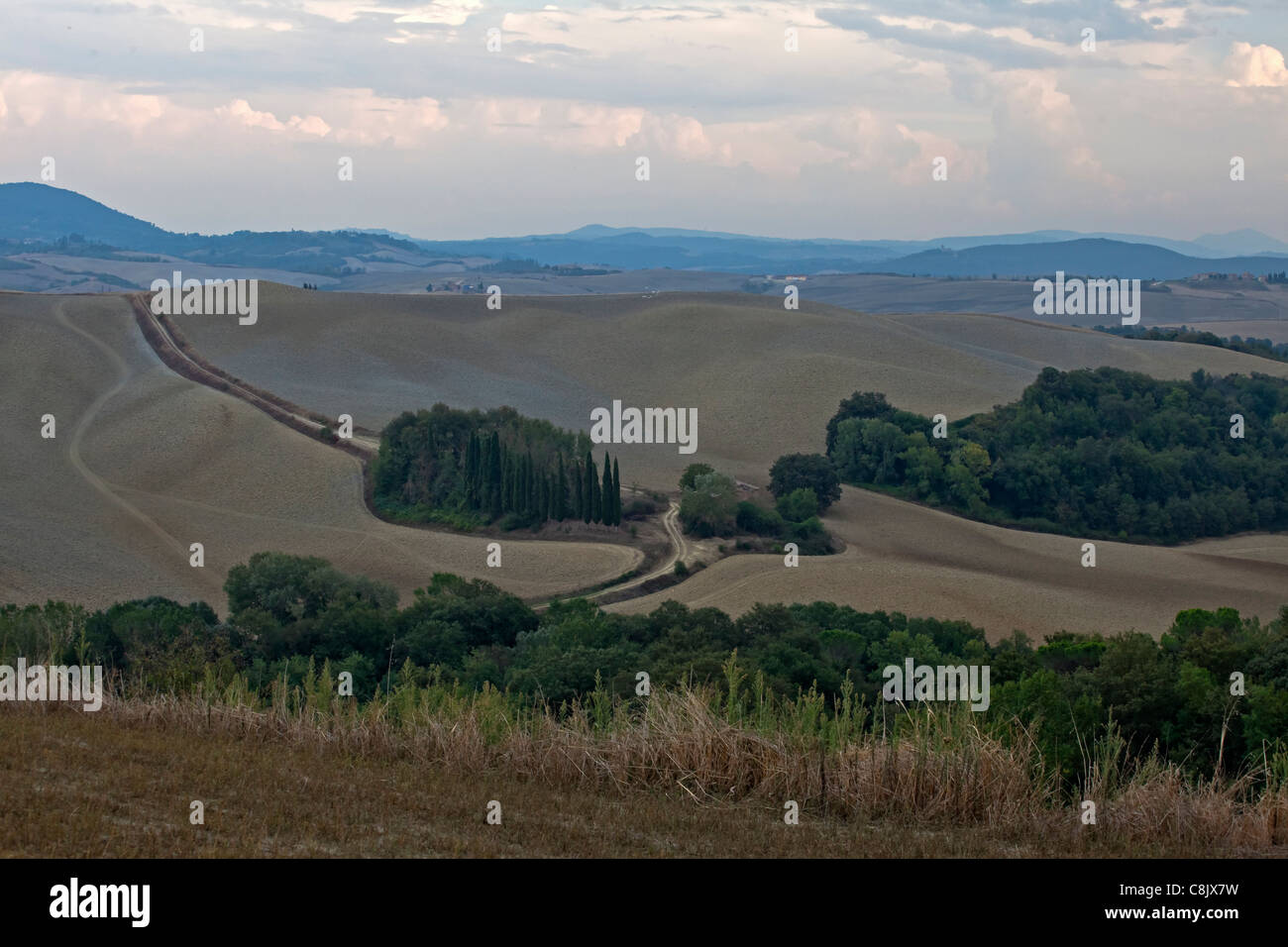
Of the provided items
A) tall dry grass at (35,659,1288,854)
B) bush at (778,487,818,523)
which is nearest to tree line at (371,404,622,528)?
bush at (778,487,818,523)

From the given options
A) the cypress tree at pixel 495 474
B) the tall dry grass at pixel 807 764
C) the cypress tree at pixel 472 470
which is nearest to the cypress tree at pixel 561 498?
the cypress tree at pixel 495 474

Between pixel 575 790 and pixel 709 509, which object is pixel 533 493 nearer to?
pixel 709 509

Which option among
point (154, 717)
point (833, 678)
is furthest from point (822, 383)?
point (154, 717)

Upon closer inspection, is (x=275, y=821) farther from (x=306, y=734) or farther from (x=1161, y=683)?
(x=1161, y=683)

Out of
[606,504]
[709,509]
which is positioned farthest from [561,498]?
[709,509]

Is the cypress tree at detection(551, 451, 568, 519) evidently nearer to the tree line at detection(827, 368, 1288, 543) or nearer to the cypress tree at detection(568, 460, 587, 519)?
the cypress tree at detection(568, 460, 587, 519)
